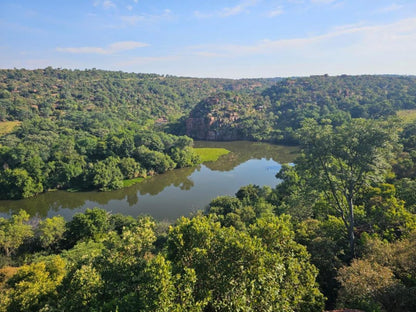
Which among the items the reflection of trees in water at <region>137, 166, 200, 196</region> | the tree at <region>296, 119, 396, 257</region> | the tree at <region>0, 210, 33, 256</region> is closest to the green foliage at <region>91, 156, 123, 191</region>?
the reflection of trees in water at <region>137, 166, 200, 196</region>

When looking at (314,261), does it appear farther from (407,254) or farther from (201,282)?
(201,282)

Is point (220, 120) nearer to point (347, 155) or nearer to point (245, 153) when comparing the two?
point (245, 153)

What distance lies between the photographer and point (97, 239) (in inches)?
880

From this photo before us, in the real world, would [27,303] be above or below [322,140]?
below

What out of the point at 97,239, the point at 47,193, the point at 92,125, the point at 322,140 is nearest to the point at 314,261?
the point at 322,140

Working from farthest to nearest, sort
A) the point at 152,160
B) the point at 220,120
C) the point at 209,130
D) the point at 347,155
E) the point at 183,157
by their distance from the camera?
the point at 220,120
the point at 209,130
the point at 183,157
the point at 152,160
the point at 347,155

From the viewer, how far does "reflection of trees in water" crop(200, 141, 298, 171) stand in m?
56.8

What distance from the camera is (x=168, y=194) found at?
1567 inches

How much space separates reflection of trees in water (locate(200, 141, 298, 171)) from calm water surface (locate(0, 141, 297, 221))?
0.44 meters

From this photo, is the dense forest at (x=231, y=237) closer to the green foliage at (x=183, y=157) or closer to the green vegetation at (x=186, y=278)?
the green vegetation at (x=186, y=278)

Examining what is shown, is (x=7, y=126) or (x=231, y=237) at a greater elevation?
(x=231, y=237)

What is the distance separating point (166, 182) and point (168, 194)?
554 centimetres

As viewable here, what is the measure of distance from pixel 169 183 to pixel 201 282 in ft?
118

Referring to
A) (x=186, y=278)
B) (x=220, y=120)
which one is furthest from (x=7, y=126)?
(x=186, y=278)
